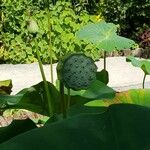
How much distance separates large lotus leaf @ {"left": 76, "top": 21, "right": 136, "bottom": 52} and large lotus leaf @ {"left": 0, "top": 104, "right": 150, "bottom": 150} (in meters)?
1.76

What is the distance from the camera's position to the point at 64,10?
9.55 metres

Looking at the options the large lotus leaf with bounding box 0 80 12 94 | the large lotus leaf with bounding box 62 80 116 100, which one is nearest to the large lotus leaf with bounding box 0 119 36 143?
the large lotus leaf with bounding box 62 80 116 100

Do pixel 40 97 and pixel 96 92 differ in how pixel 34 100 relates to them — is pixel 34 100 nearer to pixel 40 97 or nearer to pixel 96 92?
pixel 40 97

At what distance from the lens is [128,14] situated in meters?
10.8

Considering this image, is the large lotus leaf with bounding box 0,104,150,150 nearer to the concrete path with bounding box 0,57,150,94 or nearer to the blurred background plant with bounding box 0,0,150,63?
the concrete path with bounding box 0,57,150,94

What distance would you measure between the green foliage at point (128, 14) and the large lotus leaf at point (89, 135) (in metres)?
9.65

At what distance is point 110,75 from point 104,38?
18.4 ft

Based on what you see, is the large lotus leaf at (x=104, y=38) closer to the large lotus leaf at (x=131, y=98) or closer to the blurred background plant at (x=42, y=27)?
the large lotus leaf at (x=131, y=98)

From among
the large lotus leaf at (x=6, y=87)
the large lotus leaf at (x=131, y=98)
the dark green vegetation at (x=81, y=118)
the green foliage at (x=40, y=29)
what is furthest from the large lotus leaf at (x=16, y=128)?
the green foliage at (x=40, y=29)

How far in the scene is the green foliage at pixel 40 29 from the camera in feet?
30.1

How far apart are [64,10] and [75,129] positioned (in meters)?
8.75

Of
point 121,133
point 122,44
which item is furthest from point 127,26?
point 121,133

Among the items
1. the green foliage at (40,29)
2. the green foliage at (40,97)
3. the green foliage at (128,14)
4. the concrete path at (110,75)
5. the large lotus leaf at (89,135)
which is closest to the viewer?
the large lotus leaf at (89,135)

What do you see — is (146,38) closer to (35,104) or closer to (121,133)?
(35,104)
